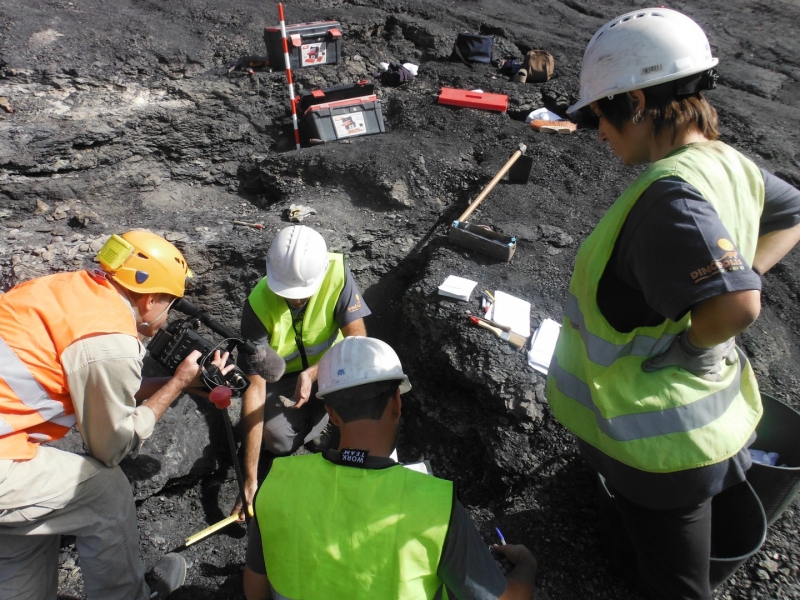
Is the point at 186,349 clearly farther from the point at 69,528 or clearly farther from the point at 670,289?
the point at 670,289

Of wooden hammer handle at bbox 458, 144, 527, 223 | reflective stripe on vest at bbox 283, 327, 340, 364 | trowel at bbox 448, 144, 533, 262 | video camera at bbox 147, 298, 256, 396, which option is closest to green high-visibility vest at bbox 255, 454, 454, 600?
video camera at bbox 147, 298, 256, 396

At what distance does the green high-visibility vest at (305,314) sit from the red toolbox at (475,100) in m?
3.65

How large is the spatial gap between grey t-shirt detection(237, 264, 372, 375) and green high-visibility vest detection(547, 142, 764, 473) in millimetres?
1784

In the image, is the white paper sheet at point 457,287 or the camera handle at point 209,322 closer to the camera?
the camera handle at point 209,322

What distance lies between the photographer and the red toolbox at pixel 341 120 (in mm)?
5641

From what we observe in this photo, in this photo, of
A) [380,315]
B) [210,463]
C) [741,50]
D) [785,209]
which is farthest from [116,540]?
[741,50]

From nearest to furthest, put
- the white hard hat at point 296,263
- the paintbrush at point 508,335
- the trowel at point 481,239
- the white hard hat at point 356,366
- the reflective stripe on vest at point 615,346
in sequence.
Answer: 1. the reflective stripe on vest at point 615,346
2. the white hard hat at point 356,366
3. the white hard hat at point 296,263
4. the paintbrush at point 508,335
5. the trowel at point 481,239

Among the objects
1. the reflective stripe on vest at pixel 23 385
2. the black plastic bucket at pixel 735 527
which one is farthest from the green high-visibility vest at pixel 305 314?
the black plastic bucket at pixel 735 527

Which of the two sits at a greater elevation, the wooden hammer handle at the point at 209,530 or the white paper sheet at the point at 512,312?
the white paper sheet at the point at 512,312

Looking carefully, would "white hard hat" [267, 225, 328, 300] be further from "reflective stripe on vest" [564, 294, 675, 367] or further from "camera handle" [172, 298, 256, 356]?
"reflective stripe on vest" [564, 294, 675, 367]

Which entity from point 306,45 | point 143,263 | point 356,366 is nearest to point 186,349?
point 143,263

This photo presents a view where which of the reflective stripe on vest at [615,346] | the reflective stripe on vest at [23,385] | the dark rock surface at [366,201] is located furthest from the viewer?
the dark rock surface at [366,201]

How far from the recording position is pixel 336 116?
5.69 meters

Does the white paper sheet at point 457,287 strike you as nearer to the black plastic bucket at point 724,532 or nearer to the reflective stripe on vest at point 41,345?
the black plastic bucket at point 724,532
